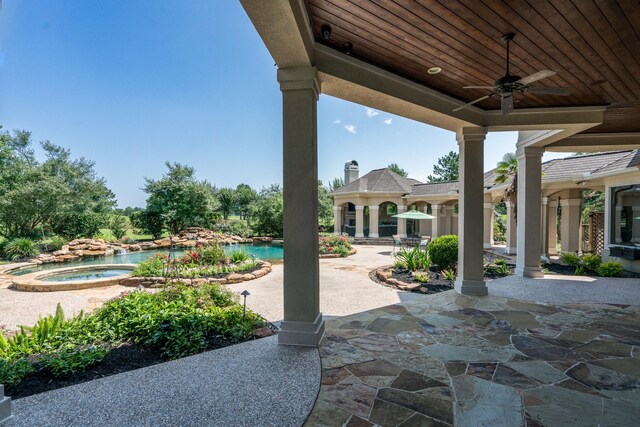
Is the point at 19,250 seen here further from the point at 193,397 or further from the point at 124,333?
the point at 193,397

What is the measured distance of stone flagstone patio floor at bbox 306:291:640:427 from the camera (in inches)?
94.0

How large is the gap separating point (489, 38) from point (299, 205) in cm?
317

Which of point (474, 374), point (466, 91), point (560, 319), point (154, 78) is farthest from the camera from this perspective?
point (154, 78)

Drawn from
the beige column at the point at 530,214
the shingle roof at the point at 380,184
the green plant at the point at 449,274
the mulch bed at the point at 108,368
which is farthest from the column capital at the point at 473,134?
the shingle roof at the point at 380,184

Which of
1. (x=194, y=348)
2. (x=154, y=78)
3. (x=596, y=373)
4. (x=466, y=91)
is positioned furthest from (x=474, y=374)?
(x=154, y=78)

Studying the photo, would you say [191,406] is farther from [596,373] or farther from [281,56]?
[596,373]

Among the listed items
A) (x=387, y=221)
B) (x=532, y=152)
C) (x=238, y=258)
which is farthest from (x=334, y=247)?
(x=387, y=221)

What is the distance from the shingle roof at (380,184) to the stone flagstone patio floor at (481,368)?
14612mm

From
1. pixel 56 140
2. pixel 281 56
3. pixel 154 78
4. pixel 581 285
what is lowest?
pixel 581 285

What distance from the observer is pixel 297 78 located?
11.8 feet

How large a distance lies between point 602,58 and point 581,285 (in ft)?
18.3

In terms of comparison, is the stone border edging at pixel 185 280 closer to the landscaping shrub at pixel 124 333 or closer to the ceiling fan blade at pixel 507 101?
the landscaping shrub at pixel 124 333

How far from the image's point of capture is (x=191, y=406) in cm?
249

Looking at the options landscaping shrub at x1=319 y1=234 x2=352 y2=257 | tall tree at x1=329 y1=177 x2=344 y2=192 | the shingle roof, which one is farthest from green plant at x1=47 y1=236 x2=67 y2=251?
tall tree at x1=329 y1=177 x2=344 y2=192
